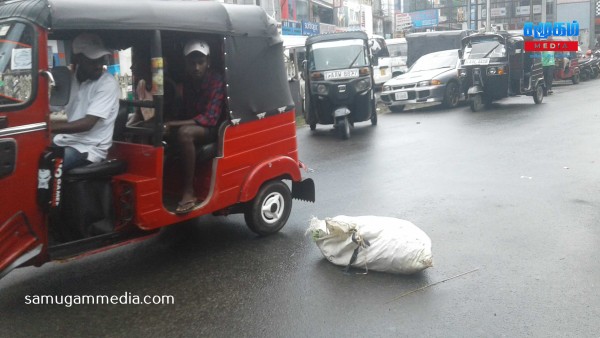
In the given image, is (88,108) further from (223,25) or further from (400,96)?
(400,96)

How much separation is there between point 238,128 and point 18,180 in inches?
79.5

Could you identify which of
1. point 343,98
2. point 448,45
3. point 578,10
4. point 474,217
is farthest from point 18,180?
point 578,10

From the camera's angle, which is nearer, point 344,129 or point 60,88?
point 60,88

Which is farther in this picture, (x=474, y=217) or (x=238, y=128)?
(x=474, y=217)

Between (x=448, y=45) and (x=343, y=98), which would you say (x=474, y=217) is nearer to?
(x=343, y=98)

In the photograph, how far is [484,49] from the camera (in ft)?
56.4

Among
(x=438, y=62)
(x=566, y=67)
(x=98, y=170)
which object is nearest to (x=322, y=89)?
(x=438, y=62)

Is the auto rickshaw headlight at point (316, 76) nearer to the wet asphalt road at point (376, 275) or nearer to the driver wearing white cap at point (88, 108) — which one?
the wet asphalt road at point (376, 275)

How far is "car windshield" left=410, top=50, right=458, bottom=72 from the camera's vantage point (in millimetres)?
18564

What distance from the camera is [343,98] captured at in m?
13.3

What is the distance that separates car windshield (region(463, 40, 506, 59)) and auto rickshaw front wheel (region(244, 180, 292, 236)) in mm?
12528

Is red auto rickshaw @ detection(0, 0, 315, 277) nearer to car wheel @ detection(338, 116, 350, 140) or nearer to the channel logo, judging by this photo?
car wheel @ detection(338, 116, 350, 140)

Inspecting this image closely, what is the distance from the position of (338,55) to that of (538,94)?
7.41 meters

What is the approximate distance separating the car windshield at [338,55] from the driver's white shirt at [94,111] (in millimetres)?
9159
